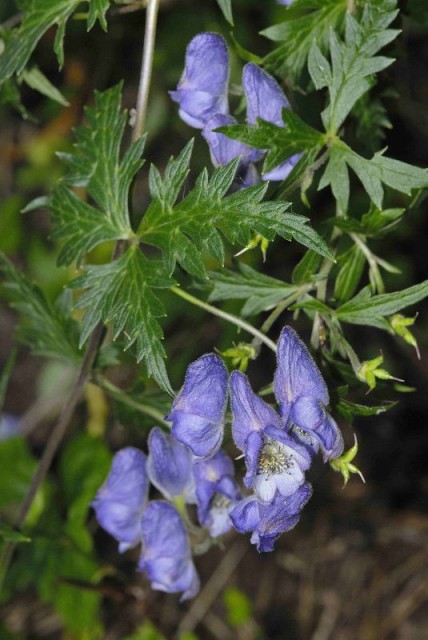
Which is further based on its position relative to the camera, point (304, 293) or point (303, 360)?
point (304, 293)

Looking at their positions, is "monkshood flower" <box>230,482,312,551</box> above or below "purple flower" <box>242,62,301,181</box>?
below

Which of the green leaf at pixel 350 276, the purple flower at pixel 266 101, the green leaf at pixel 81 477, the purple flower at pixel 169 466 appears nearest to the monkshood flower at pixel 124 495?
the purple flower at pixel 169 466

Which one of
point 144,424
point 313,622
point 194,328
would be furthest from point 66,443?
point 144,424

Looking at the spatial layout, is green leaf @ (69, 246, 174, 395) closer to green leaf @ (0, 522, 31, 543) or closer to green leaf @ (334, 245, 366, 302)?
green leaf @ (334, 245, 366, 302)

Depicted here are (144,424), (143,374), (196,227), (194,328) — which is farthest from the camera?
(194,328)

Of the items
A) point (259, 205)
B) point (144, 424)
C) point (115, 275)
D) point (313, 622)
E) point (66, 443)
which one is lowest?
point (313, 622)

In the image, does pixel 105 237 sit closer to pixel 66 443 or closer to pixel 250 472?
pixel 250 472

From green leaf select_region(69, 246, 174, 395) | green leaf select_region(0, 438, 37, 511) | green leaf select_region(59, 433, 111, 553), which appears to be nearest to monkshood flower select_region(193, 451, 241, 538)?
green leaf select_region(69, 246, 174, 395)
